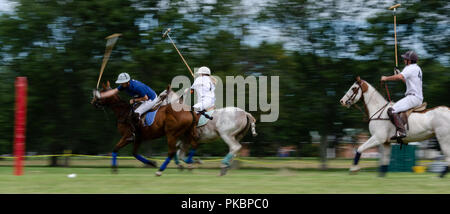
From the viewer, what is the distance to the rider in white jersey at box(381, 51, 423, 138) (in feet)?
37.0

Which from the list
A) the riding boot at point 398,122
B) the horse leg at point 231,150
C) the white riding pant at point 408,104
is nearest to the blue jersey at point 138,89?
the horse leg at point 231,150

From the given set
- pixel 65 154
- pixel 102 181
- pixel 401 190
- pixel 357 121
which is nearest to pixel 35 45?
pixel 65 154

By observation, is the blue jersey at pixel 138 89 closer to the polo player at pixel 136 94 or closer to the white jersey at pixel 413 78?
the polo player at pixel 136 94

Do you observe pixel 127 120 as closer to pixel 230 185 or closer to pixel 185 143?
pixel 185 143

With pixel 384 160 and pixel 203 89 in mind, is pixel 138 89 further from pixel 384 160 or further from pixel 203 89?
pixel 384 160

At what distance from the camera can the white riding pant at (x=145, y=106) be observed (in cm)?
1232

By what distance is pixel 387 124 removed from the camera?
1180 cm

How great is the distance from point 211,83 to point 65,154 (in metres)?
8.73

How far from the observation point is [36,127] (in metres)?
19.0

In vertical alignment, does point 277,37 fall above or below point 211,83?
above

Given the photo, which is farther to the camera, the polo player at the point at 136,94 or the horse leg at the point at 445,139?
the polo player at the point at 136,94

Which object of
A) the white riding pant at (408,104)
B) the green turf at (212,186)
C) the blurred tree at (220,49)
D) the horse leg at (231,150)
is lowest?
the green turf at (212,186)

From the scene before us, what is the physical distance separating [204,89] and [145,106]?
146 cm

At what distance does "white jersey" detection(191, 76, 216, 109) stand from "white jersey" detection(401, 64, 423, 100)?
4414 mm
